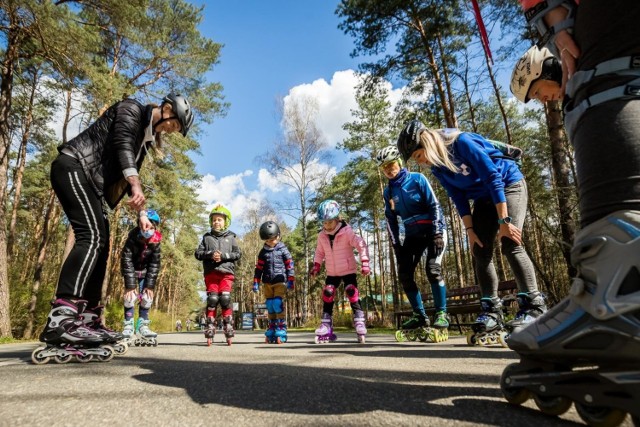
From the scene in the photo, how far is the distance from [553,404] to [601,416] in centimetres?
14

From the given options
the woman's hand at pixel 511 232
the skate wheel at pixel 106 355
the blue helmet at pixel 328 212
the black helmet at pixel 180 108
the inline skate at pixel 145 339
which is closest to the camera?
the skate wheel at pixel 106 355

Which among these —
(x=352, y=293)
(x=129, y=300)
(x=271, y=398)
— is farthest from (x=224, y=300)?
(x=271, y=398)

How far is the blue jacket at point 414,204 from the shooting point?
15.2 feet

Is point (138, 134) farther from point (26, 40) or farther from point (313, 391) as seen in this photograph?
point (26, 40)

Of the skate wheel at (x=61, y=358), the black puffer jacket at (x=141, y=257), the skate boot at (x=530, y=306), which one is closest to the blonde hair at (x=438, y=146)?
the skate boot at (x=530, y=306)

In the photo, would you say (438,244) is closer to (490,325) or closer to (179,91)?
(490,325)

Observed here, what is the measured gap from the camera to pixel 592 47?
1100 millimetres

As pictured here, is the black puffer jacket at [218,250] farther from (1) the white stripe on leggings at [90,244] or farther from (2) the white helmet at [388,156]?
(1) the white stripe on leggings at [90,244]

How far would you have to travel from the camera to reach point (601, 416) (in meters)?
0.87

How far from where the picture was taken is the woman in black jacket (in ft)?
9.05

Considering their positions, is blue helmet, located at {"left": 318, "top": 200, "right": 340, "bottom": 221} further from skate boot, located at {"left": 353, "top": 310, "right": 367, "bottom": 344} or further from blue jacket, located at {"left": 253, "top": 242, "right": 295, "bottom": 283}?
skate boot, located at {"left": 353, "top": 310, "right": 367, "bottom": 344}

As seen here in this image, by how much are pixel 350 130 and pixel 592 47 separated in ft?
81.3

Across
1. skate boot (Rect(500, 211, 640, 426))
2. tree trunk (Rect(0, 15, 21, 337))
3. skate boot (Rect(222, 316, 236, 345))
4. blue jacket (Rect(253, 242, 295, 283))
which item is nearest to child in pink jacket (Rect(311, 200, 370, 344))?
blue jacket (Rect(253, 242, 295, 283))

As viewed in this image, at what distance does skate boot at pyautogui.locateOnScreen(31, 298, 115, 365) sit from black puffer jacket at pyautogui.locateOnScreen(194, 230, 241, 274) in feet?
10.1
